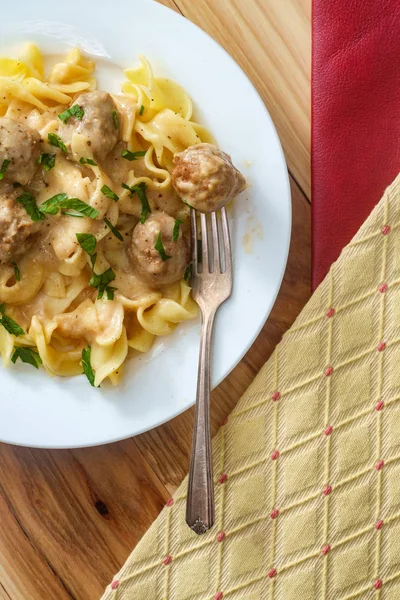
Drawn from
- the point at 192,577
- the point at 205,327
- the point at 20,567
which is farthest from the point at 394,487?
the point at 20,567

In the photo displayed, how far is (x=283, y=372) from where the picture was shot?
3.64 meters

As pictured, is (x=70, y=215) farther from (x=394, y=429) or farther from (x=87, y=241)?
(x=394, y=429)

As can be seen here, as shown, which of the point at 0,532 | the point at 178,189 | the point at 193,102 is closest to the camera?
the point at 178,189

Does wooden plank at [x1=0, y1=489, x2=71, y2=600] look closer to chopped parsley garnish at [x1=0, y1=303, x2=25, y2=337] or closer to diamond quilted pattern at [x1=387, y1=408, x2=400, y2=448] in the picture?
chopped parsley garnish at [x1=0, y1=303, x2=25, y2=337]

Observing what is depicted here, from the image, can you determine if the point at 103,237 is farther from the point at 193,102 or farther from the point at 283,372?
the point at 283,372

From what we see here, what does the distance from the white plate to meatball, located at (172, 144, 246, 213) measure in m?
0.24

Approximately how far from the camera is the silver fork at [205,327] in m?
3.37

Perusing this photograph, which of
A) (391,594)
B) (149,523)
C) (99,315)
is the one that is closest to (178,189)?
(99,315)

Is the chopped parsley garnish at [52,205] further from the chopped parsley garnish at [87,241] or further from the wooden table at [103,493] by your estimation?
the wooden table at [103,493]

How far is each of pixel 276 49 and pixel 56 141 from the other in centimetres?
144

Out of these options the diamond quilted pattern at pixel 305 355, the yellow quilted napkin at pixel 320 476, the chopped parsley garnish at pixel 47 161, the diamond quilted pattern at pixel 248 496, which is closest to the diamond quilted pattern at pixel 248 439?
the yellow quilted napkin at pixel 320 476

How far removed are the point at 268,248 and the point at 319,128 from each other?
825 mm

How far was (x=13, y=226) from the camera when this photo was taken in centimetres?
324

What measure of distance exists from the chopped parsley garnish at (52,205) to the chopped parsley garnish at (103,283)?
0.40 m
